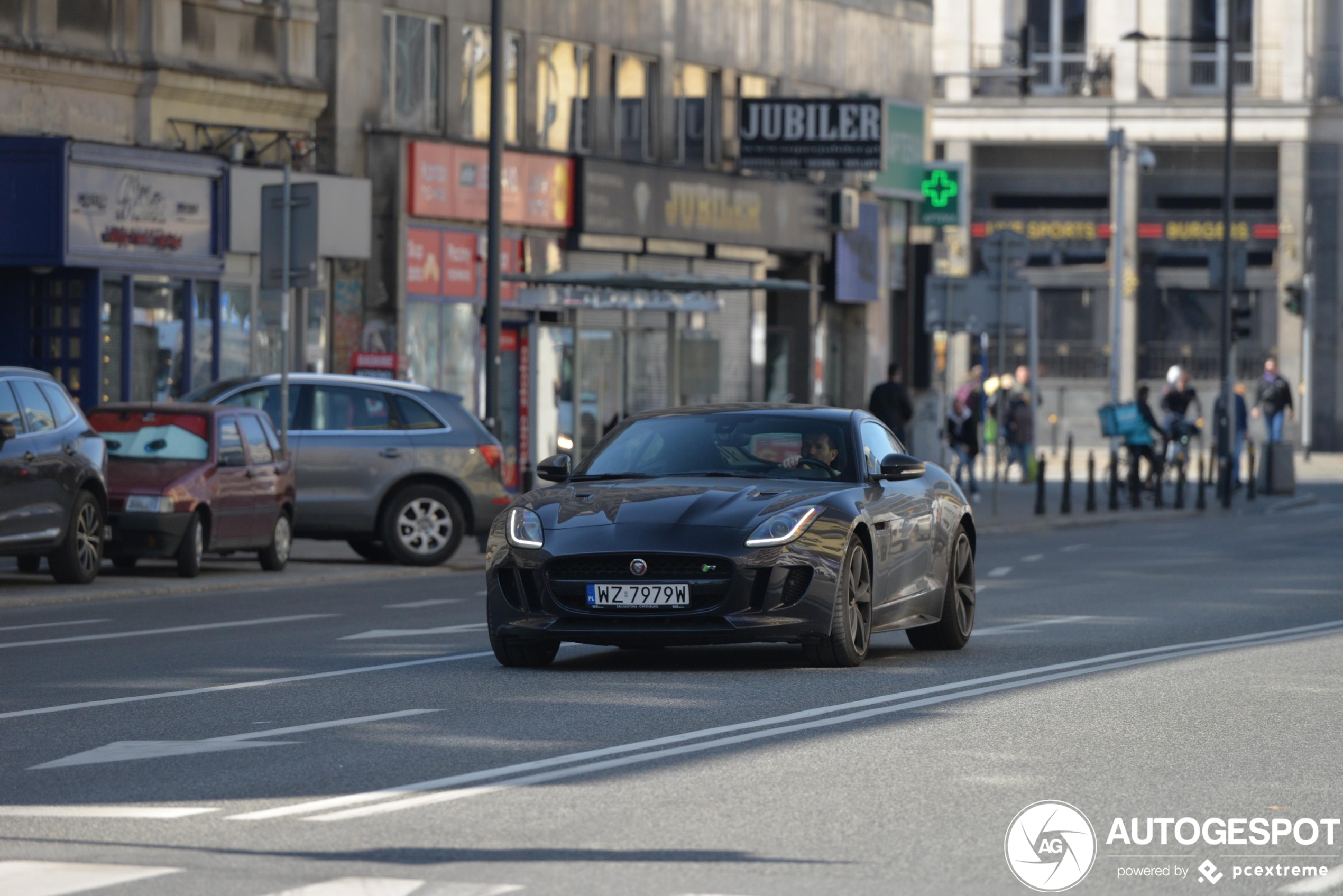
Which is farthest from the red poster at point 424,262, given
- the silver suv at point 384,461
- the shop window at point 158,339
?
the silver suv at point 384,461

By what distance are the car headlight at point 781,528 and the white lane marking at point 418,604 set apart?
5.82 meters

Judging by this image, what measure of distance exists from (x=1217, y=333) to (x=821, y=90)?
21.6 metres

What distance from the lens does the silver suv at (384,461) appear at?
22.2 m

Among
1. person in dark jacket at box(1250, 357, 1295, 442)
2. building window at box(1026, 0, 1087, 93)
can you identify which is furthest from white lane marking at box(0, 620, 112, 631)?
building window at box(1026, 0, 1087, 93)

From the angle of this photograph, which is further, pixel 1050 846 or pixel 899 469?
pixel 899 469

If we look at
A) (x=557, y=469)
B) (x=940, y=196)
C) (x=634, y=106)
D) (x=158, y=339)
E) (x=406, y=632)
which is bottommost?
(x=406, y=632)

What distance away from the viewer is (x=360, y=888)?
6457 millimetres

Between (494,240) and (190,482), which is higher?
(494,240)

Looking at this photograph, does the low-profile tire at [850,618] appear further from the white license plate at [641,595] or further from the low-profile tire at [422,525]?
the low-profile tire at [422,525]

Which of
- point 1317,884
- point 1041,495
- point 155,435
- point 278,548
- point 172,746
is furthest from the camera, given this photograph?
point 1041,495

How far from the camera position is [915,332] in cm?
4662

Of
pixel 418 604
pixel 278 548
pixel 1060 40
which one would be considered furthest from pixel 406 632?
pixel 1060 40

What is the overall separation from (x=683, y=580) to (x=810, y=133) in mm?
27845

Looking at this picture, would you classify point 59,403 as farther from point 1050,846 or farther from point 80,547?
point 1050,846
